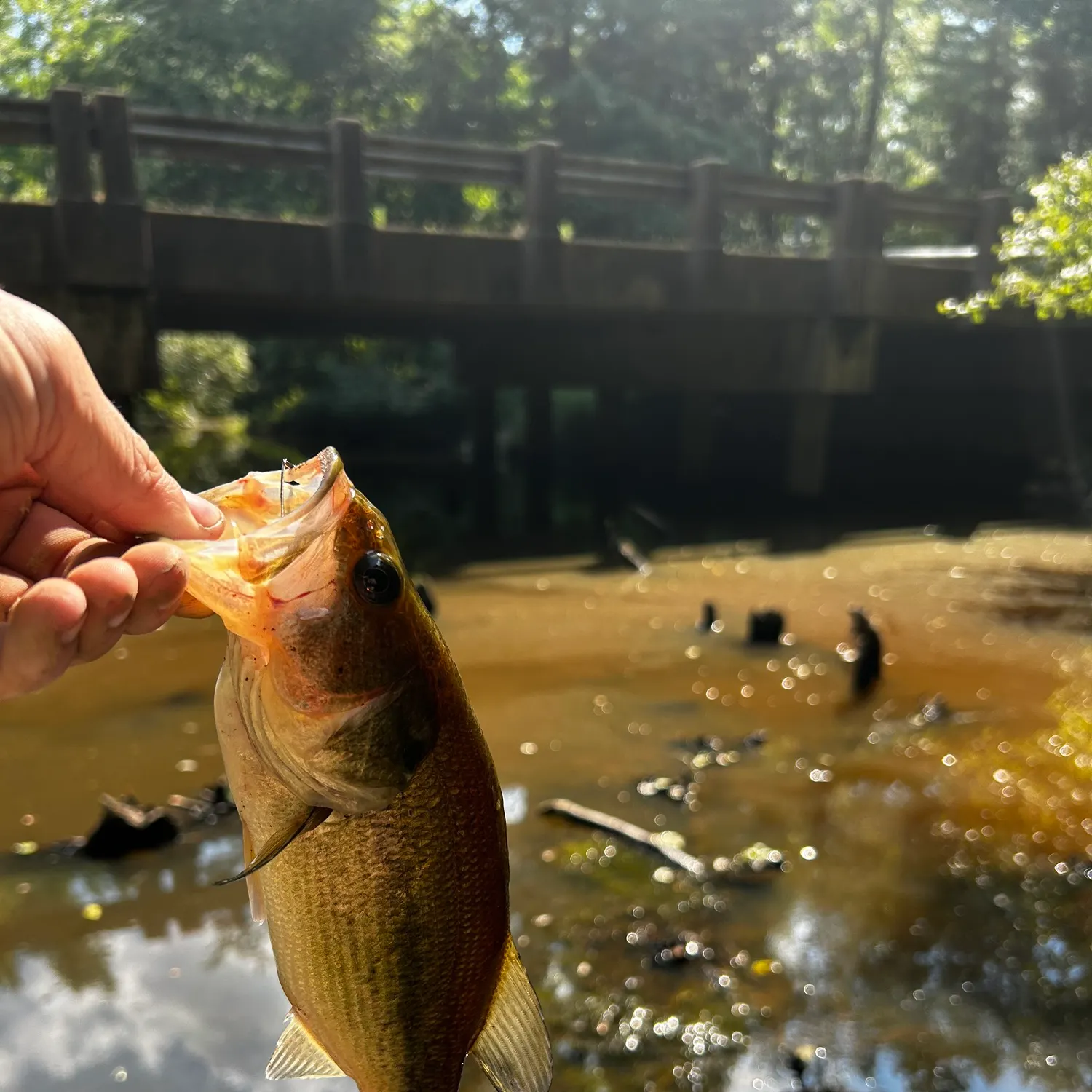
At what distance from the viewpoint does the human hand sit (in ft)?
5.38

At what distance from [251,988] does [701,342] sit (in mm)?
14783

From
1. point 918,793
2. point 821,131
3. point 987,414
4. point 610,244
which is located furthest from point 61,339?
point 821,131

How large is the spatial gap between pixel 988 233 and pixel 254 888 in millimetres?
18003

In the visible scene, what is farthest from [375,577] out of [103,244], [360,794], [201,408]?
[201,408]

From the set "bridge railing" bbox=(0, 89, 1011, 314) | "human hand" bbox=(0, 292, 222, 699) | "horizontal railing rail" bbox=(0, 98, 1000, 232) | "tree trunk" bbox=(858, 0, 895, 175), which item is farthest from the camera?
"tree trunk" bbox=(858, 0, 895, 175)

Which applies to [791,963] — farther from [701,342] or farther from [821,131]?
[821,131]

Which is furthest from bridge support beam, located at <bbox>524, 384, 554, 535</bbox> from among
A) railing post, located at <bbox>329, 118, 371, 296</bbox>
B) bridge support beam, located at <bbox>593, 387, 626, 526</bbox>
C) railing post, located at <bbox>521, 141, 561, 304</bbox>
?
railing post, located at <bbox>329, 118, 371, 296</bbox>

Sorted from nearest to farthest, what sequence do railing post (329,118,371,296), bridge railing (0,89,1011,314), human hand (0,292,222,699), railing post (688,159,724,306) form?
human hand (0,292,222,699)
bridge railing (0,89,1011,314)
railing post (329,118,371,296)
railing post (688,159,724,306)

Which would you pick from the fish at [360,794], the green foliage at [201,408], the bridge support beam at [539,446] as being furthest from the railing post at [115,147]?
the fish at [360,794]

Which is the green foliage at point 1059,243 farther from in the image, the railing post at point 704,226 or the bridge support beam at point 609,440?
the bridge support beam at point 609,440

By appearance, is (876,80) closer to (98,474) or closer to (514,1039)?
(98,474)

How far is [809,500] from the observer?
58.1 feet

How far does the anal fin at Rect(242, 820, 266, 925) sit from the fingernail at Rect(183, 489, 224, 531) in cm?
58

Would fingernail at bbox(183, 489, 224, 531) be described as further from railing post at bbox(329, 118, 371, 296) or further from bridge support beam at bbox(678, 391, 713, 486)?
bridge support beam at bbox(678, 391, 713, 486)
